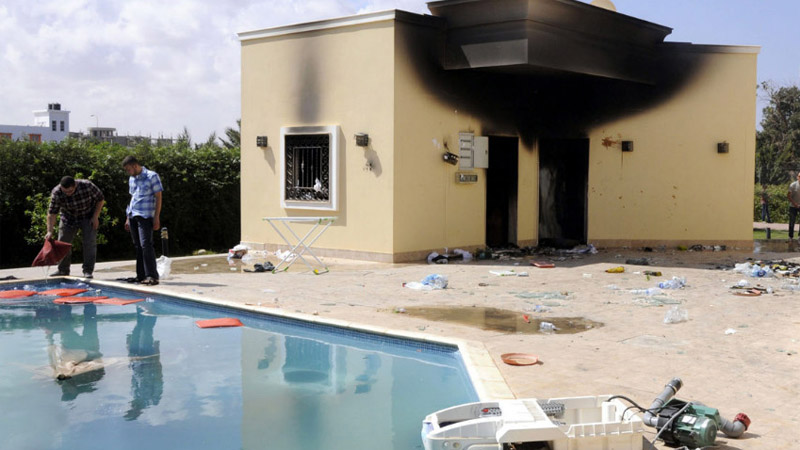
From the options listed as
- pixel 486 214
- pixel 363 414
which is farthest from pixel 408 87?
pixel 363 414

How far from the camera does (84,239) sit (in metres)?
11.0

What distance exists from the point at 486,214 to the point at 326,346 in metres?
8.34

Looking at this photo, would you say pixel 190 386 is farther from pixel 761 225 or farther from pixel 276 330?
pixel 761 225

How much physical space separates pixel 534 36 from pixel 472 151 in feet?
8.36

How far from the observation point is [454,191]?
1408cm

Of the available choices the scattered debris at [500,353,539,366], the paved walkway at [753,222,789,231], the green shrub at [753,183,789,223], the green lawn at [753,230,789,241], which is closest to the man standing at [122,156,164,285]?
the scattered debris at [500,353,539,366]

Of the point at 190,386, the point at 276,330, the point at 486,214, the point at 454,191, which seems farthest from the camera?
the point at 486,214

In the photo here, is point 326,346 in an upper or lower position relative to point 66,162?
lower

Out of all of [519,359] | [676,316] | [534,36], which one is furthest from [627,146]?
[519,359]

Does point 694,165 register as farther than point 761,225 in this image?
No

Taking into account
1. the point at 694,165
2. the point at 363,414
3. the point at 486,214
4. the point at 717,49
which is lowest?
the point at 363,414

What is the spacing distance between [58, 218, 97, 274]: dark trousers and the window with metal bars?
4.18 m

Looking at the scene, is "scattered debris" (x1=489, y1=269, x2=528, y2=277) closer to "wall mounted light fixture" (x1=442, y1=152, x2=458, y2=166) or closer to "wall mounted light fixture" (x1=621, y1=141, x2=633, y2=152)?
"wall mounted light fixture" (x1=442, y1=152, x2=458, y2=166)

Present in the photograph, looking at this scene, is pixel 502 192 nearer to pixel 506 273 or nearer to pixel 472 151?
pixel 472 151
